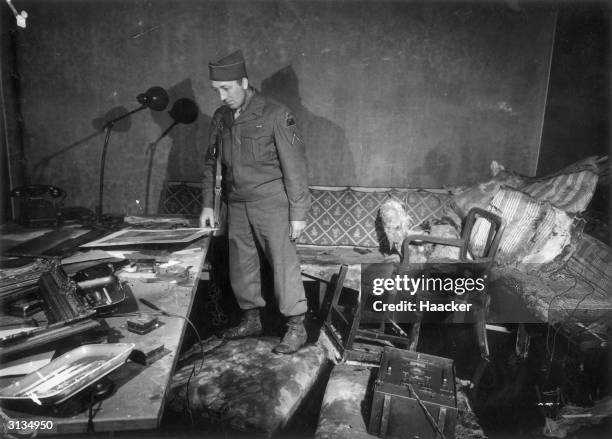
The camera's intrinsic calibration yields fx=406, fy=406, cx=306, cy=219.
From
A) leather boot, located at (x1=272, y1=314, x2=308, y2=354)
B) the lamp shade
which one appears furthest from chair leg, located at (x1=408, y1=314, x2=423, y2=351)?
the lamp shade

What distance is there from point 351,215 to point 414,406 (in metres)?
2.71

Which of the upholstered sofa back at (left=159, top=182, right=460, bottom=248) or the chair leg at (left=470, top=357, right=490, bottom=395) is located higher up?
the upholstered sofa back at (left=159, top=182, right=460, bottom=248)

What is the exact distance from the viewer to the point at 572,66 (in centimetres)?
441

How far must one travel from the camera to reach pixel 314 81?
15.5 ft

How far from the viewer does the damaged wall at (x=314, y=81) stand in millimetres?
4578

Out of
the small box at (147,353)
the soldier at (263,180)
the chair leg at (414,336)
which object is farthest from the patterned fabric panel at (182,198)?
the small box at (147,353)

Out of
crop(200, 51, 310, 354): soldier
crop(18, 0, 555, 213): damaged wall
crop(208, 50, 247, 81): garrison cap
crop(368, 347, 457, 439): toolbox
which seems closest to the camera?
crop(368, 347, 457, 439): toolbox

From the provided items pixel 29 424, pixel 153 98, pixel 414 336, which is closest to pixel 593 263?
pixel 414 336

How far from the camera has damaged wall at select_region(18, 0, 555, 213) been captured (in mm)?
4578

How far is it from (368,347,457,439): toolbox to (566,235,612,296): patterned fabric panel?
6.02ft

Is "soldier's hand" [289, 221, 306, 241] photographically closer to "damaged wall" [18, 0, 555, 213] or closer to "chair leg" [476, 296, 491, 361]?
"chair leg" [476, 296, 491, 361]
